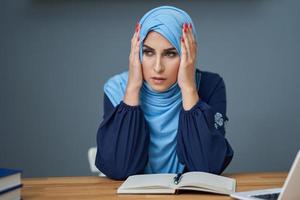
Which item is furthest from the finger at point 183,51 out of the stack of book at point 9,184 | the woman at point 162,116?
the stack of book at point 9,184

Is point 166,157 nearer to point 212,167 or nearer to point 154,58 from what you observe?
point 212,167

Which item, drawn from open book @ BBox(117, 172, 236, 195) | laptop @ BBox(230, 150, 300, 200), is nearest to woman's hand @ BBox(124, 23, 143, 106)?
open book @ BBox(117, 172, 236, 195)

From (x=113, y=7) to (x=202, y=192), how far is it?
154cm

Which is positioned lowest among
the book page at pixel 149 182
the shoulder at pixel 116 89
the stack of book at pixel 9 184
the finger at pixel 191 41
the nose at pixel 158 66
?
the book page at pixel 149 182

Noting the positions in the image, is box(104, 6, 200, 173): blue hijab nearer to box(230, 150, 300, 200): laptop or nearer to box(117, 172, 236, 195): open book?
box(117, 172, 236, 195): open book

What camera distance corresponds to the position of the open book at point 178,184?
1.29 meters

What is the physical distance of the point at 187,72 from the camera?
5.58 ft

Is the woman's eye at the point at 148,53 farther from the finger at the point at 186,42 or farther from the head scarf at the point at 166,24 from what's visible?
the finger at the point at 186,42

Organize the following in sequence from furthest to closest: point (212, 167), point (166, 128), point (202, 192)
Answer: point (166, 128) → point (212, 167) → point (202, 192)

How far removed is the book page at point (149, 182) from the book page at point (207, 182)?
0.13 ft

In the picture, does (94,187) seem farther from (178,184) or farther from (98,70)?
(98,70)

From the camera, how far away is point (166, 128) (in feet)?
5.72

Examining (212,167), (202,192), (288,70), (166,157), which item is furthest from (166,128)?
(288,70)

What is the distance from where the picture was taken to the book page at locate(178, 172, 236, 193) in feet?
4.21
